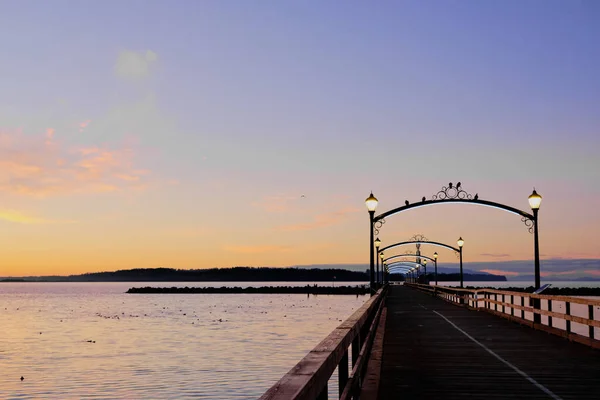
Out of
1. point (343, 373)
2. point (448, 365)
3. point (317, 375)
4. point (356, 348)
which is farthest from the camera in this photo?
point (448, 365)

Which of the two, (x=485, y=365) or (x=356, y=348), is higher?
(x=356, y=348)

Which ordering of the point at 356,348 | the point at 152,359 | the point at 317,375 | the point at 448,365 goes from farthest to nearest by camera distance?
the point at 152,359, the point at 448,365, the point at 356,348, the point at 317,375

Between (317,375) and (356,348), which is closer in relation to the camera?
(317,375)

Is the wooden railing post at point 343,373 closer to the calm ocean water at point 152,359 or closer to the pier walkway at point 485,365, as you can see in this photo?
the pier walkway at point 485,365

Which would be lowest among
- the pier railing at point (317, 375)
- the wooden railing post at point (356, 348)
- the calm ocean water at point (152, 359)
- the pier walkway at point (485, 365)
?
the calm ocean water at point (152, 359)

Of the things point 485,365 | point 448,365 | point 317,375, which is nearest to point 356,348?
point 448,365

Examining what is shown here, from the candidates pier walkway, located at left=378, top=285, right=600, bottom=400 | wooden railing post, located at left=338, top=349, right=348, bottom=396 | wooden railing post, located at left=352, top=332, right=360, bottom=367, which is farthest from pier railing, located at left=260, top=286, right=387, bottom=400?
pier walkway, located at left=378, top=285, right=600, bottom=400

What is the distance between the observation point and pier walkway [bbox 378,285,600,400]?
39.7 ft

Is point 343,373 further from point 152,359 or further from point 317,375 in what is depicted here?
point 152,359

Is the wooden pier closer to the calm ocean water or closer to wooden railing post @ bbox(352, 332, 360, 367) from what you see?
wooden railing post @ bbox(352, 332, 360, 367)

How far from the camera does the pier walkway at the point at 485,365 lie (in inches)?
477

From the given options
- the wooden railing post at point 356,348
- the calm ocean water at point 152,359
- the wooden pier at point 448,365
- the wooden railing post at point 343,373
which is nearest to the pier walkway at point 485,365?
the wooden pier at point 448,365

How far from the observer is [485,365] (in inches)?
610

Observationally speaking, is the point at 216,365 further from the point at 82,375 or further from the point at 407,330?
the point at 407,330
